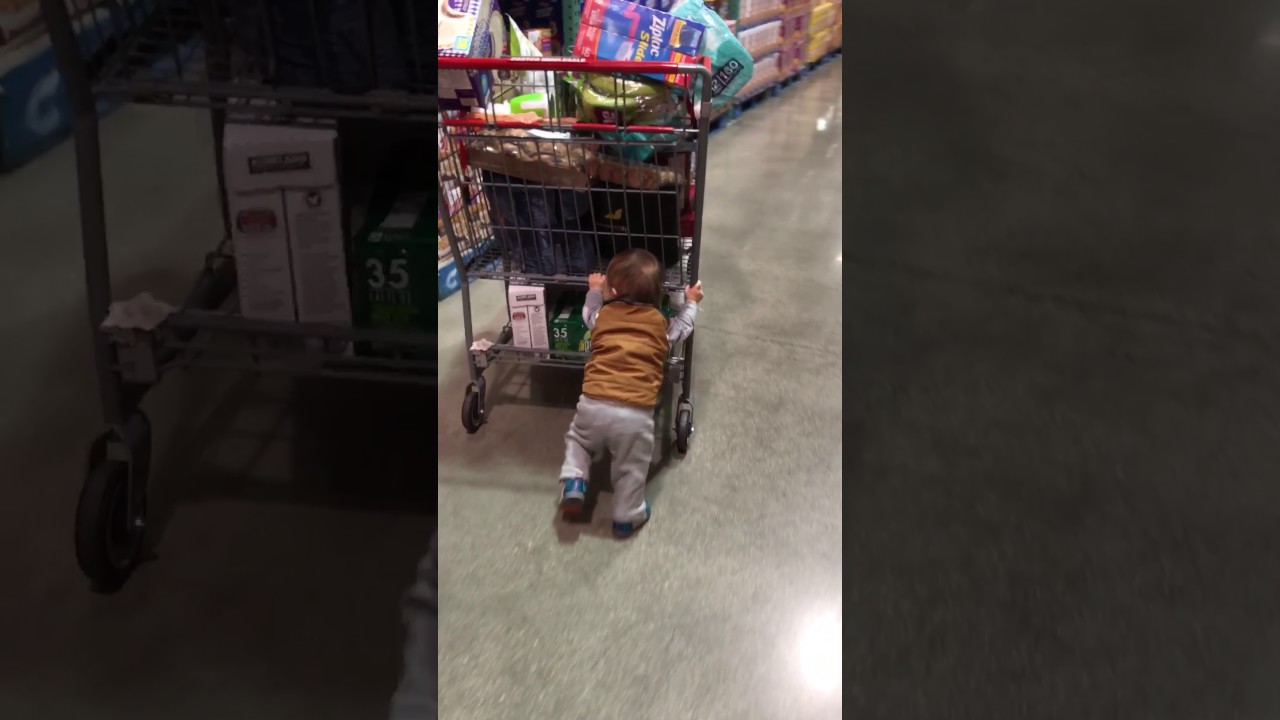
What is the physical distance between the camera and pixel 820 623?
37.2 inches

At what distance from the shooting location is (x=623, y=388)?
3.62ft

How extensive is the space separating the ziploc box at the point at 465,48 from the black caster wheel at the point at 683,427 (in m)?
0.54

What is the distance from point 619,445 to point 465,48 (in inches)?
23.3

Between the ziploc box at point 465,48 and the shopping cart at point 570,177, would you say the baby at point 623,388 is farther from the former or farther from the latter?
→ the ziploc box at point 465,48

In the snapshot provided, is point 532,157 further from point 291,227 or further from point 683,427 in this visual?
point 291,227

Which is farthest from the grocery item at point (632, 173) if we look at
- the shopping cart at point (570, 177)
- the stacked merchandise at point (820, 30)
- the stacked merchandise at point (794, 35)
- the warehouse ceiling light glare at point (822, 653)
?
the stacked merchandise at point (820, 30)

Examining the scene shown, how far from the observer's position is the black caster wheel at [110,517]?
172 mm

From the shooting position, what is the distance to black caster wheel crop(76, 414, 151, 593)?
0.17 meters

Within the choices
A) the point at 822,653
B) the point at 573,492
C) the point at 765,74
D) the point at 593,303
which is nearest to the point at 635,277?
the point at 593,303
